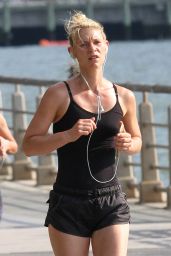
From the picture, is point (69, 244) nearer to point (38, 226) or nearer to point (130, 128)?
point (130, 128)

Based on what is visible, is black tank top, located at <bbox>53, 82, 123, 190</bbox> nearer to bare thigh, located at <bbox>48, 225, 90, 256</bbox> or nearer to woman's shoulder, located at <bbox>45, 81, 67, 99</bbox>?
woman's shoulder, located at <bbox>45, 81, 67, 99</bbox>

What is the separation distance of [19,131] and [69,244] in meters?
9.45

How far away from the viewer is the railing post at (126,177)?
43.7 ft

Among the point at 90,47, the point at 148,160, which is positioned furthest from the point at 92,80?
the point at 148,160

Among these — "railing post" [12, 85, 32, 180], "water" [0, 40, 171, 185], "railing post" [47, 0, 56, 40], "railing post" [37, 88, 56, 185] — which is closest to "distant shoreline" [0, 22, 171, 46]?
"water" [0, 40, 171, 185]

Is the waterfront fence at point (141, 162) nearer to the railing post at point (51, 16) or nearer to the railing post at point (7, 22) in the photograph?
the railing post at point (7, 22)

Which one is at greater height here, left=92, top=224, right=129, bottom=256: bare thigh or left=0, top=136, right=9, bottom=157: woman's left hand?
left=0, top=136, right=9, bottom=157: woman's left hand

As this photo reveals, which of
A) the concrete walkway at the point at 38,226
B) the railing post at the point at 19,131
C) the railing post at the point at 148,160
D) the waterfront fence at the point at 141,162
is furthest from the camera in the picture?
the railing post at the point at 19,131

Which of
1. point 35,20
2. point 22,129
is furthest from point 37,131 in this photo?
point 35,20

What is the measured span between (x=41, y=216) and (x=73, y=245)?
19.6ft

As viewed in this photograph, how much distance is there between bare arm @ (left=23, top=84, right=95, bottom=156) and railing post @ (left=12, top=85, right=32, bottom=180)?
9.01 m

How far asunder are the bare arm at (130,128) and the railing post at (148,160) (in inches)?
260

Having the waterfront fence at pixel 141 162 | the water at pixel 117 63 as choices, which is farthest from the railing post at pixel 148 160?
the water at pixel 117 63

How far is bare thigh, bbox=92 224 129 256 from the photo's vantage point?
19.3ft
